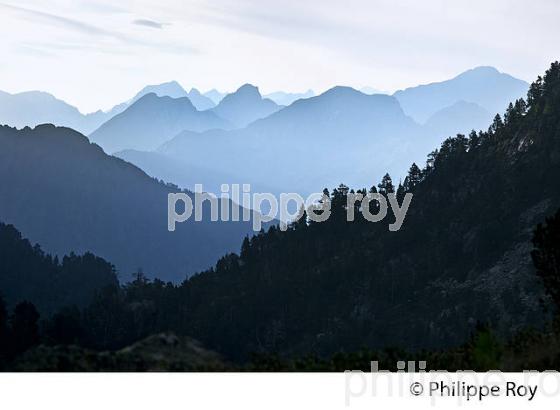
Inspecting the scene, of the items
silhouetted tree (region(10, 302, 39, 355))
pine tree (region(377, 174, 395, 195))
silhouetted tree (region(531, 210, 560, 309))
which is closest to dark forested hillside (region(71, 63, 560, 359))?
pine tree (region(377, 174, 395, 195))

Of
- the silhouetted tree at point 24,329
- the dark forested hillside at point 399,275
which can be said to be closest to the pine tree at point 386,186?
the dark forested hillside at point 399,275

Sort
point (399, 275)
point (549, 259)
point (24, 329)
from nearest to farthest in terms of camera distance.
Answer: point (549, 259)
point (24, 329)
point (399, 275)

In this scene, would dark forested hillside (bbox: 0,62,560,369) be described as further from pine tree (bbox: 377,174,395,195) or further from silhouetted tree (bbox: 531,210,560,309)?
silhouetted tree (bbox: 531,210,560,309)

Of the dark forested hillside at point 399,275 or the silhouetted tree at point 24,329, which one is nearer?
the silhouetted tree at point 24,329

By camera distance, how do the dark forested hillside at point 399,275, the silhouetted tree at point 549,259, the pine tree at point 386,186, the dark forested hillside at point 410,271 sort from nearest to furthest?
1. the silhouetted tree at point 549,259
2. the dark forested hillside at point 399,275
3. the dark forested hillside at point 410,271
4. the pine tree at point 386,186

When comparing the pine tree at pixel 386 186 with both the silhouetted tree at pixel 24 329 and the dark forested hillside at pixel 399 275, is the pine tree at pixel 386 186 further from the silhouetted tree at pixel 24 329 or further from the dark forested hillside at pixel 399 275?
the silhouetted tree at pixel 24 329

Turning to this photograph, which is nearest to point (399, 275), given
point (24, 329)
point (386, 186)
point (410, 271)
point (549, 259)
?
point (410, 271)

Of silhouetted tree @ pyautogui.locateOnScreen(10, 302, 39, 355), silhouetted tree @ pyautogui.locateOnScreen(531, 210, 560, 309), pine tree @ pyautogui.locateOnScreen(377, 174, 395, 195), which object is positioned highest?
pine tree @ pyautogui.locateOnScreen(377, 174, 395, 195)

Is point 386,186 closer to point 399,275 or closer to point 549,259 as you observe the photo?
point 399,275

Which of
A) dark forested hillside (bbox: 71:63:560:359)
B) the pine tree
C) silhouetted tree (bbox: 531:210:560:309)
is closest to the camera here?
silhouetted tree (bbox: 531:210:560:309)

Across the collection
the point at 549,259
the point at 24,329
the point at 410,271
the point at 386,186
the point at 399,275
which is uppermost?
the point at 386,186

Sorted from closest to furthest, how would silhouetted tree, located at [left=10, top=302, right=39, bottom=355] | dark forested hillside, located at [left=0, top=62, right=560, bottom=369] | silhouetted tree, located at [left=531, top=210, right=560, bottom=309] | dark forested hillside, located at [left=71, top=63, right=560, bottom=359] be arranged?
silhouetted tree, located at [left=531, top=210, right=560, bottom=309], silhouetted tree, located at [left=10, top=302, right=39, bottom=355], dark forested hillside, located at [left=0, top=62, right=560, bottom=369], dark forested hillside, located at [left=71, top=63, right=560, bottom=359]

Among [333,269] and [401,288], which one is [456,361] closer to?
[401,288]

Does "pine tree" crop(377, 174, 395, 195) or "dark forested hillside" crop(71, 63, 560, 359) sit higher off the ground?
"pine tree" crop(377, 174, 395, 195)
